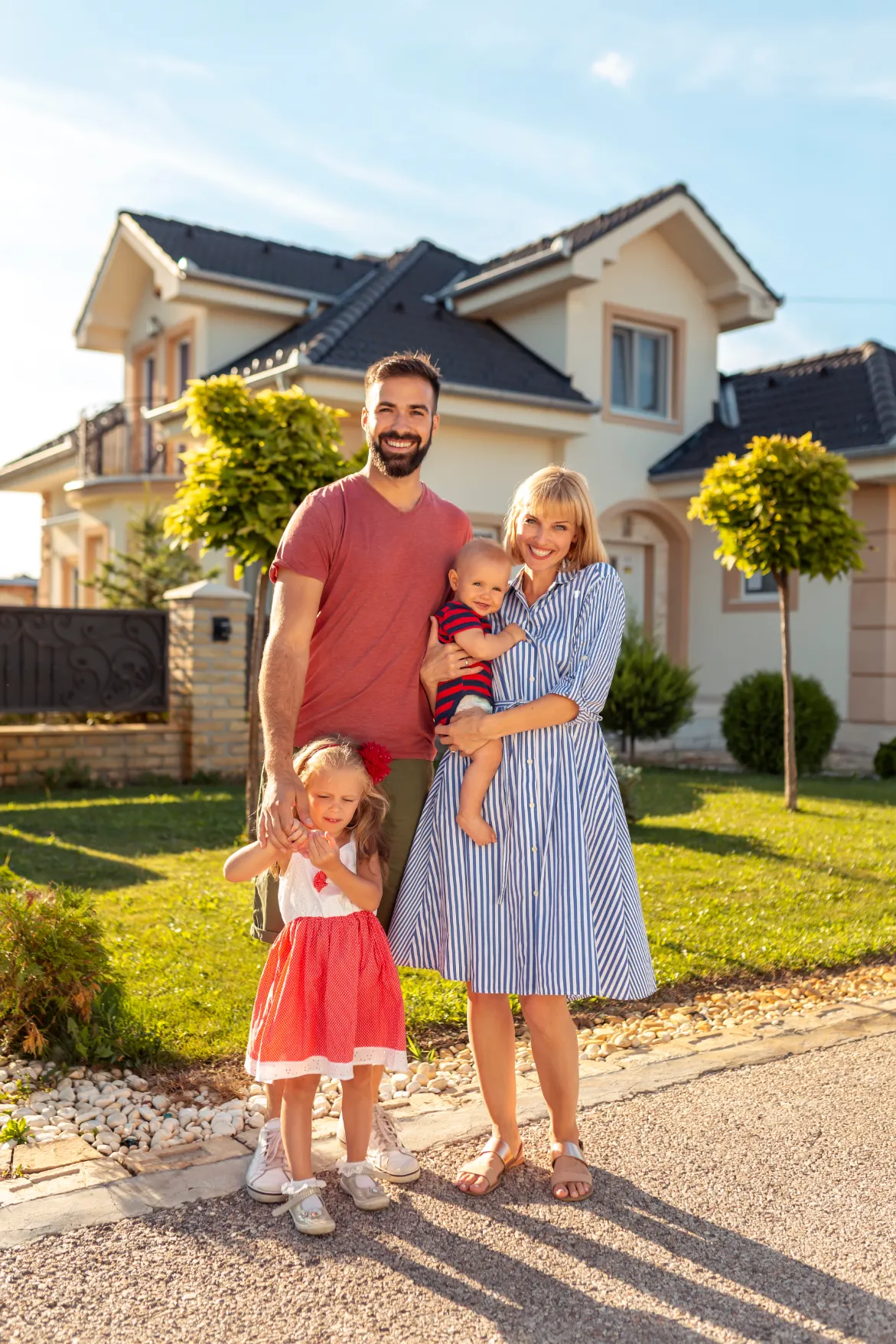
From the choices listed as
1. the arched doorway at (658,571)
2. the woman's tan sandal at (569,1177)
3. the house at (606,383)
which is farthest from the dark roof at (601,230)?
the woman's tan sandal at (569,1177)

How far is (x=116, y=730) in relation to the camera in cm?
1120

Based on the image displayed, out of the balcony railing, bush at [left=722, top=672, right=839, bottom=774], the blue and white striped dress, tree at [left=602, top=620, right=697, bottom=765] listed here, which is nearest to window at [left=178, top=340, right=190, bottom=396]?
the balcony railing

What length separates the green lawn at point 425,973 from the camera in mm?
5012

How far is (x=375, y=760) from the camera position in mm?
3180

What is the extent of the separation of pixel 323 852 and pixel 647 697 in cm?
1101

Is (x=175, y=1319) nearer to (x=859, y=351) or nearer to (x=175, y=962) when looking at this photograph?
(x=175, y=962)

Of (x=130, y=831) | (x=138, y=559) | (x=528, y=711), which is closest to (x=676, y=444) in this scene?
(x=138, y=559)

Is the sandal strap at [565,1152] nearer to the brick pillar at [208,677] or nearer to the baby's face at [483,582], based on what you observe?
the baby's face at [483,582]

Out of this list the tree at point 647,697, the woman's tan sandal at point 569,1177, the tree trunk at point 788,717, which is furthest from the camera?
the tree at point 647,697

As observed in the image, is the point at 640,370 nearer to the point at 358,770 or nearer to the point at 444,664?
→ the point at 444,664

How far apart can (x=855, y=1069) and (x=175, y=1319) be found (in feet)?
8.49

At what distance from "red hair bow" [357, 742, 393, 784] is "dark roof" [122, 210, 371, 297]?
49.3 ft

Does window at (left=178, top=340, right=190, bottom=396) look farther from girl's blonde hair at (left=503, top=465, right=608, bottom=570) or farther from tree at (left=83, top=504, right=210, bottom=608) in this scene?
girl's blonde hair at (left=503, top=465, right=608, bottom=570)

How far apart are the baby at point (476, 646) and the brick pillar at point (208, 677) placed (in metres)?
8.43
